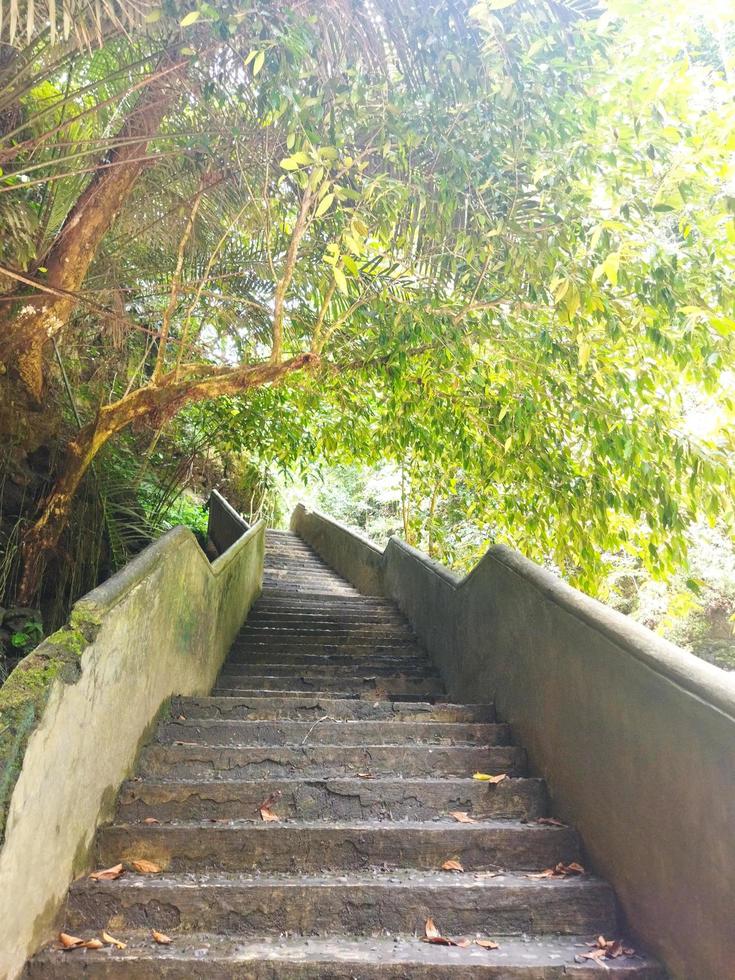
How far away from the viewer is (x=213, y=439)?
8.30 meters

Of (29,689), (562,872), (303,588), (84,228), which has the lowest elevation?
(562,872)

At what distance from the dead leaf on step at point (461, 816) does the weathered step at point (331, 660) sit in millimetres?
2428

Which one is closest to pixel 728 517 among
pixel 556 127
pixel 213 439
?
pixel 556 127

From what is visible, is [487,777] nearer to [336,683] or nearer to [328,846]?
[328,846]

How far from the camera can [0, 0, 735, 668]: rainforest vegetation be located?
277cm

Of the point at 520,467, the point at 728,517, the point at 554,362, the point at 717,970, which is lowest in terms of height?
the point at 717,970

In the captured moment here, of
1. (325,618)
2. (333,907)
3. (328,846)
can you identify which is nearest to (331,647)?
(325,618)

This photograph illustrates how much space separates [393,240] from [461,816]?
11.1 feet

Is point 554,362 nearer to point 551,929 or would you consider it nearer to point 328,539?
point 551,929

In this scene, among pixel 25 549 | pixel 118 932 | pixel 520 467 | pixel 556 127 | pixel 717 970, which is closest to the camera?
pixel 717 970

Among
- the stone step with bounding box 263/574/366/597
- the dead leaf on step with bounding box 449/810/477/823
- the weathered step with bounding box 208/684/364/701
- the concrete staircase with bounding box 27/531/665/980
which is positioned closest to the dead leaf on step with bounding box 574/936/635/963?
the concrete staircase with bounding box 27/531/665/980

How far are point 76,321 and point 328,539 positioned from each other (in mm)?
8820

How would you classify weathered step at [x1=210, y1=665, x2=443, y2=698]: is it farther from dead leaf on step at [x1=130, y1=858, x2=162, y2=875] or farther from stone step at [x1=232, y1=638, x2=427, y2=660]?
dead leaf on step at [x1=130, y1=858, x2=162, y2=875]

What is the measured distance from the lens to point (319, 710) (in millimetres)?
3986
